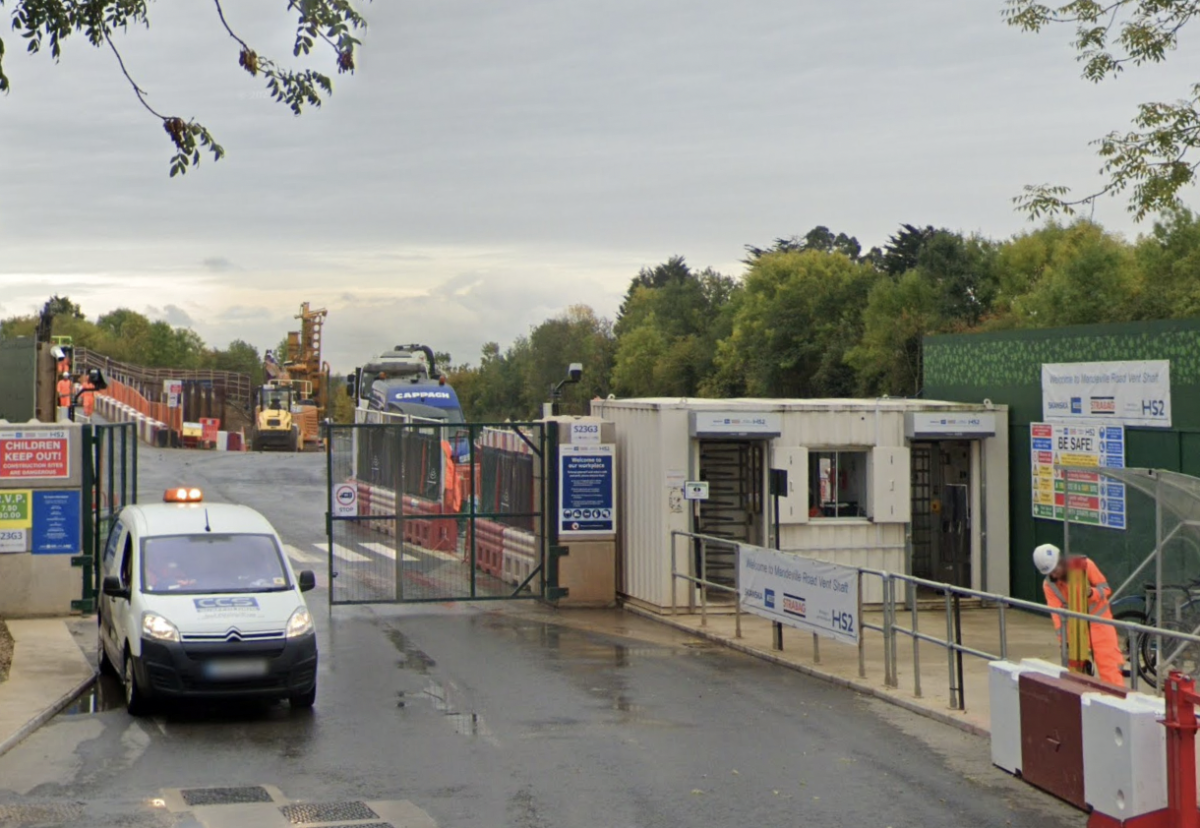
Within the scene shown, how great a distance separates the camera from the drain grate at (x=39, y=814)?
9008 mm

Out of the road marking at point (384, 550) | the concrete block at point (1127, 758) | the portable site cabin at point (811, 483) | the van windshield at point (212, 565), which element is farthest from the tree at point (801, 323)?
the concrete block at point (1127, 758)

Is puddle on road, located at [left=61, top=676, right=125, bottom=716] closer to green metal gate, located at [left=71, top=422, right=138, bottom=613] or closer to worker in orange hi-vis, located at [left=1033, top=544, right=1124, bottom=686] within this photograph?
green metal gate, located at [left=71, top=422, right=138, bottom=613]

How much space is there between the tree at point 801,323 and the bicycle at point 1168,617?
53706 millimetres

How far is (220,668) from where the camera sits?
11961mm

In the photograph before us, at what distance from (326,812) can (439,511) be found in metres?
12.7

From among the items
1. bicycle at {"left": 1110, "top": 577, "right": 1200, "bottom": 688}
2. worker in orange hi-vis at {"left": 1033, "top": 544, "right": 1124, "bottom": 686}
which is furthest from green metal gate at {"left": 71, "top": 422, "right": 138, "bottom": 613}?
bicycle at {"left": 1110, "top": 577, "right": 1200, "bottom": 688}

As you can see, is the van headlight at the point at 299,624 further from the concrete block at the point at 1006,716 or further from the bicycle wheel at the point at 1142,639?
the bicycle wheel at the point at 1142,639

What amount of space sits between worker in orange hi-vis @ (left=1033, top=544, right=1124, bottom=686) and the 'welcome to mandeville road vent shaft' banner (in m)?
2.43

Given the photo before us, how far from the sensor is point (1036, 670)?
10148 mm

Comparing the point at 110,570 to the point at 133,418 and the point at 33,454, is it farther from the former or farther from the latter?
the point at 133,418

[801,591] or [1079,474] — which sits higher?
[1079,474]

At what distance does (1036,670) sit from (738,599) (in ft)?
22.9

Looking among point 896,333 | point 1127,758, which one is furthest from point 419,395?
point 896,333

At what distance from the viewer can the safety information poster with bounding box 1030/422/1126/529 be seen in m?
17.7
